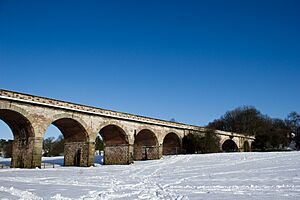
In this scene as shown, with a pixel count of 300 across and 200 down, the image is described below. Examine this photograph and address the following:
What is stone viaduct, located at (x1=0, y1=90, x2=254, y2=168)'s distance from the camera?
22.4 metres

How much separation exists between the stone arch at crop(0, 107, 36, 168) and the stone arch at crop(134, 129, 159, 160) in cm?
1304

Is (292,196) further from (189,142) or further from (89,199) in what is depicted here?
(189,142)

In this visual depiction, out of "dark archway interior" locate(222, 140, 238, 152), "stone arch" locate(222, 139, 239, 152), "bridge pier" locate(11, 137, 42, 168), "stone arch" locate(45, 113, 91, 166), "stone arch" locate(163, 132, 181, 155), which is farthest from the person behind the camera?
"dark archway interior" locate(222, 140, 238, 152)

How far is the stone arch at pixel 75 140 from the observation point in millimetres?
26281

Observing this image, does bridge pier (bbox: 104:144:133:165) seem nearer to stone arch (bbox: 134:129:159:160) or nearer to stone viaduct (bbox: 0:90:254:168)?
stone viaduct (bbox: 0:90:254:168)

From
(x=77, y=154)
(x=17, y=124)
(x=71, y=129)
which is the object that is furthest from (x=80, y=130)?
(x=17, y=124)

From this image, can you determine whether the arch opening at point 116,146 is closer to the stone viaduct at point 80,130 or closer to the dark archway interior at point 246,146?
the stone viaduct at point 80,130

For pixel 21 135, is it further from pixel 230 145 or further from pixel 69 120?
pixel 230 145

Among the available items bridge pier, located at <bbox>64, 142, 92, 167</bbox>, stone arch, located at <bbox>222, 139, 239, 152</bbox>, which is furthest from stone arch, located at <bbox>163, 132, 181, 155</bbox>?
bridge pier, located at <bbox>64, 142, 92, 167</bbox>

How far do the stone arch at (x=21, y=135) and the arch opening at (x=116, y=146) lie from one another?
8.59m

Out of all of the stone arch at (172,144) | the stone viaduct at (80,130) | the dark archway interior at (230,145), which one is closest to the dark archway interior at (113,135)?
the stone viaduct at (80,130)

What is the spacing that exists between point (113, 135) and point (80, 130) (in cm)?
517

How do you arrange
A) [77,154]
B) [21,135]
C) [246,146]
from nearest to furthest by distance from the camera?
[21,135], [77,154], [246,146]

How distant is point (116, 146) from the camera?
31.5 m
